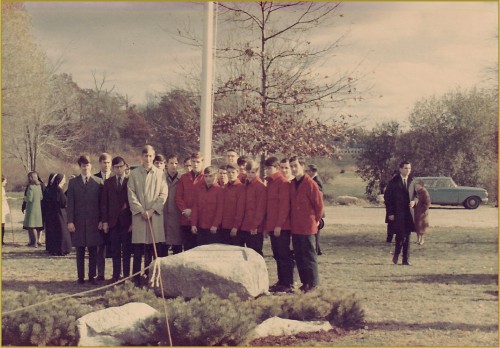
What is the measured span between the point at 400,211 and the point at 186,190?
4377mm

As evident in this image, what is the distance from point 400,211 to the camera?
12062mm

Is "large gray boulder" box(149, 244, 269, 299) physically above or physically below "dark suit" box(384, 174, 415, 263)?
below

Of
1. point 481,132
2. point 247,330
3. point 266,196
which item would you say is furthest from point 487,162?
point 247,330

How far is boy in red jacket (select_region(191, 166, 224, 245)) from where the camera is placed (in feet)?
31.5

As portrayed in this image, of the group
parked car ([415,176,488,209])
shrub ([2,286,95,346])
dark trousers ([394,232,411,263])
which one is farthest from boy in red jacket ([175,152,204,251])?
parked car ([415,176,488,209])

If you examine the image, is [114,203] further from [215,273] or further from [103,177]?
[215,273]

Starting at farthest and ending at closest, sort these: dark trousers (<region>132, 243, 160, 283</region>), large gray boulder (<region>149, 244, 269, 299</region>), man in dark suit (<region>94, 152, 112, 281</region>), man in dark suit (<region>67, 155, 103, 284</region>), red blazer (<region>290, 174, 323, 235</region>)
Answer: man in dark suit (<region>94, 152, 112, 281</region>), man in dark suit (<region>67, 155, 103, 284</region>), dark trousers (<region>132, 243, 160, 283</region>), red blazer (<region>290, 174, 323, 235</region>), large gray boulder (<region>149, 244, 269, 299</region>)

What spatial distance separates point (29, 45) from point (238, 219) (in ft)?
79.9

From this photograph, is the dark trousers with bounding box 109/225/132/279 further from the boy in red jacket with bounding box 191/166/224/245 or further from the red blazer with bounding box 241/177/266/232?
the red blazer with bounding box 241/177/266/232

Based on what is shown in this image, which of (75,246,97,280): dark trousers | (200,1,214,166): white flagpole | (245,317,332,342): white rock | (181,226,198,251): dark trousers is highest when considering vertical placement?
(200,1,214,166): white flagpole

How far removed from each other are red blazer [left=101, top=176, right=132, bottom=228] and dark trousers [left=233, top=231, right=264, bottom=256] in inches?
66.5

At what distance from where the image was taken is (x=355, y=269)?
39.7 ft

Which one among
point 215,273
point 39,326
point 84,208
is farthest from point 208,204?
point 39,326

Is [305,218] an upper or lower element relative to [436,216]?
upper
